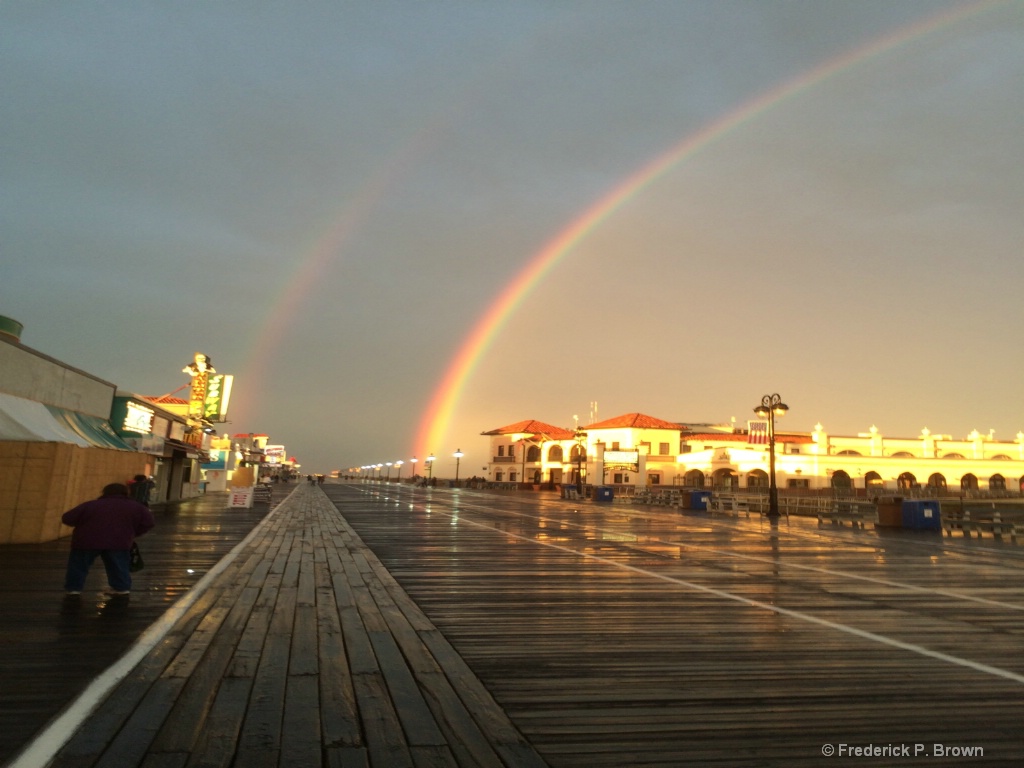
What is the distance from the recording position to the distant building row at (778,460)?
81.1m

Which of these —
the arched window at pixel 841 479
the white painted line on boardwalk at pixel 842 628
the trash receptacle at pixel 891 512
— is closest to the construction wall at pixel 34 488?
the white painted line on boardwalk at pixel 842 628

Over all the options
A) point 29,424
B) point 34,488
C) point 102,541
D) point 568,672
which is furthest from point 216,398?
point 568,672

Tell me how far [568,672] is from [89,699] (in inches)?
140

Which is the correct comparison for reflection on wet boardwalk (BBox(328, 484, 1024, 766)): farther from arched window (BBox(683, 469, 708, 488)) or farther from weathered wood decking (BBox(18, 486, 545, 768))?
arched window (BBox(683, 469, 708, 488))

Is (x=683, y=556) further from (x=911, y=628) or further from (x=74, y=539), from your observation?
(x=74, y=539)

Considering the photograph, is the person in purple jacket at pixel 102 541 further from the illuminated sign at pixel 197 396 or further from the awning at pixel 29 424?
the illuminated sign at pixel 197 396

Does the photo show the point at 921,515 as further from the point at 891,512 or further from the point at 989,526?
the point at 989,526

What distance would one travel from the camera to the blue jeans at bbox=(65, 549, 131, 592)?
894 centimetres

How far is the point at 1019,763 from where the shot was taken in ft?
13.7

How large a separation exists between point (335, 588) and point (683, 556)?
28.6ft

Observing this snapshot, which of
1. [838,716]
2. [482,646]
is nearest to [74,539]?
[482,646]

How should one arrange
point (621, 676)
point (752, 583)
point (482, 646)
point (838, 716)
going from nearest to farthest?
point (838, 716), point (621, 676), point (482, 646), point (752, 583)

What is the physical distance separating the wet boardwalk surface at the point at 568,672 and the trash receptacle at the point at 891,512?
1610 centimetres

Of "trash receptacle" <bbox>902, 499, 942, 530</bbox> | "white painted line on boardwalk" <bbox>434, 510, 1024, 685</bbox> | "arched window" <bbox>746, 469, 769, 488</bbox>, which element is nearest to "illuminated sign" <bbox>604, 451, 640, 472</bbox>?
"arched window" <bbox>746, 469, 769, 488</bbox>
